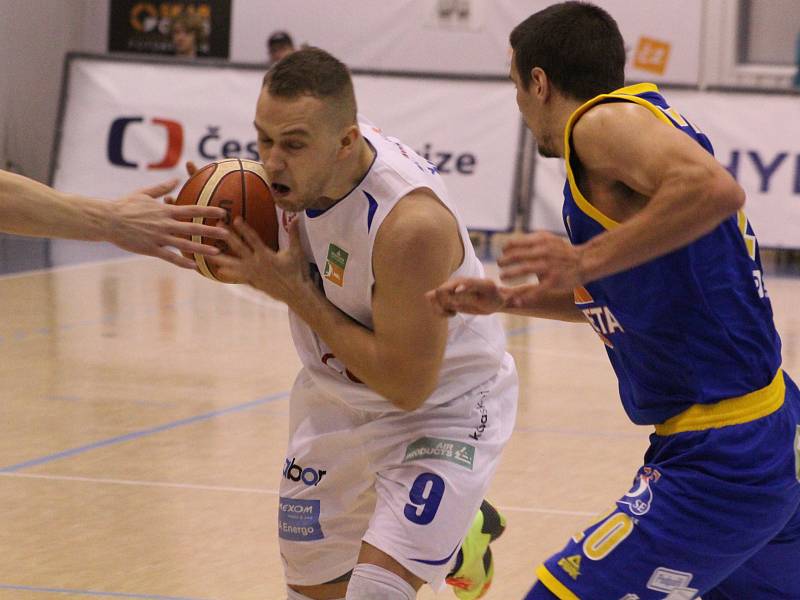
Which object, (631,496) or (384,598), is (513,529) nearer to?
(384,598)

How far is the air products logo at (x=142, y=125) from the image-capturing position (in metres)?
14.3

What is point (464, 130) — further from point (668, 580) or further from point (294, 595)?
point (668, 580)

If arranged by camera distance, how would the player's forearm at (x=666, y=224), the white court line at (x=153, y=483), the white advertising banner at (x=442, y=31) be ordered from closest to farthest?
the player's forearm at (x=666, y=224), the white court line at (x=153, y=483), the white advertising banner at (x=442, y=31)

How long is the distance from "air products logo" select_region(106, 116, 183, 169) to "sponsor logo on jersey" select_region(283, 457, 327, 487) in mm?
10737

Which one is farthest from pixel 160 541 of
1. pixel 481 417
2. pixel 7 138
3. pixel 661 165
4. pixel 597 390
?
pixel 7 138

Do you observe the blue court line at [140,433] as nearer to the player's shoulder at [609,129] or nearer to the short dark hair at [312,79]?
the short dark hair at [312,79]

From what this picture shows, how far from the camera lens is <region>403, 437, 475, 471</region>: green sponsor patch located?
359 centimetres

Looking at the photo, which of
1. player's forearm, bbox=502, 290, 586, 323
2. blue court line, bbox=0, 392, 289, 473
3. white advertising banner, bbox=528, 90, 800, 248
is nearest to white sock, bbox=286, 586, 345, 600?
player's forearm, bbox=502, 290, 586, 323

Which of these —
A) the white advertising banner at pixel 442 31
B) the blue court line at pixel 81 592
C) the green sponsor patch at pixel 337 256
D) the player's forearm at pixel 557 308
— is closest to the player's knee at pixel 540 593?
the player's forearm at pixel 557 308

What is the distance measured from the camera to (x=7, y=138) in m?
16.8

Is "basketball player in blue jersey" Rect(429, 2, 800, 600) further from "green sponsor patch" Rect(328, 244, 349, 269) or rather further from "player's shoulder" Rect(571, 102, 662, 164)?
"green sponsor patch" Rect(328, 244, 349, 269)

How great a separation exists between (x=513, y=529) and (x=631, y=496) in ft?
7.87

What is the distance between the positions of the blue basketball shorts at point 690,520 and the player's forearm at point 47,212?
5.18ft

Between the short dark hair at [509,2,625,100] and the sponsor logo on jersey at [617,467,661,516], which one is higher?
the short dark hair at [509,2,625,100]
